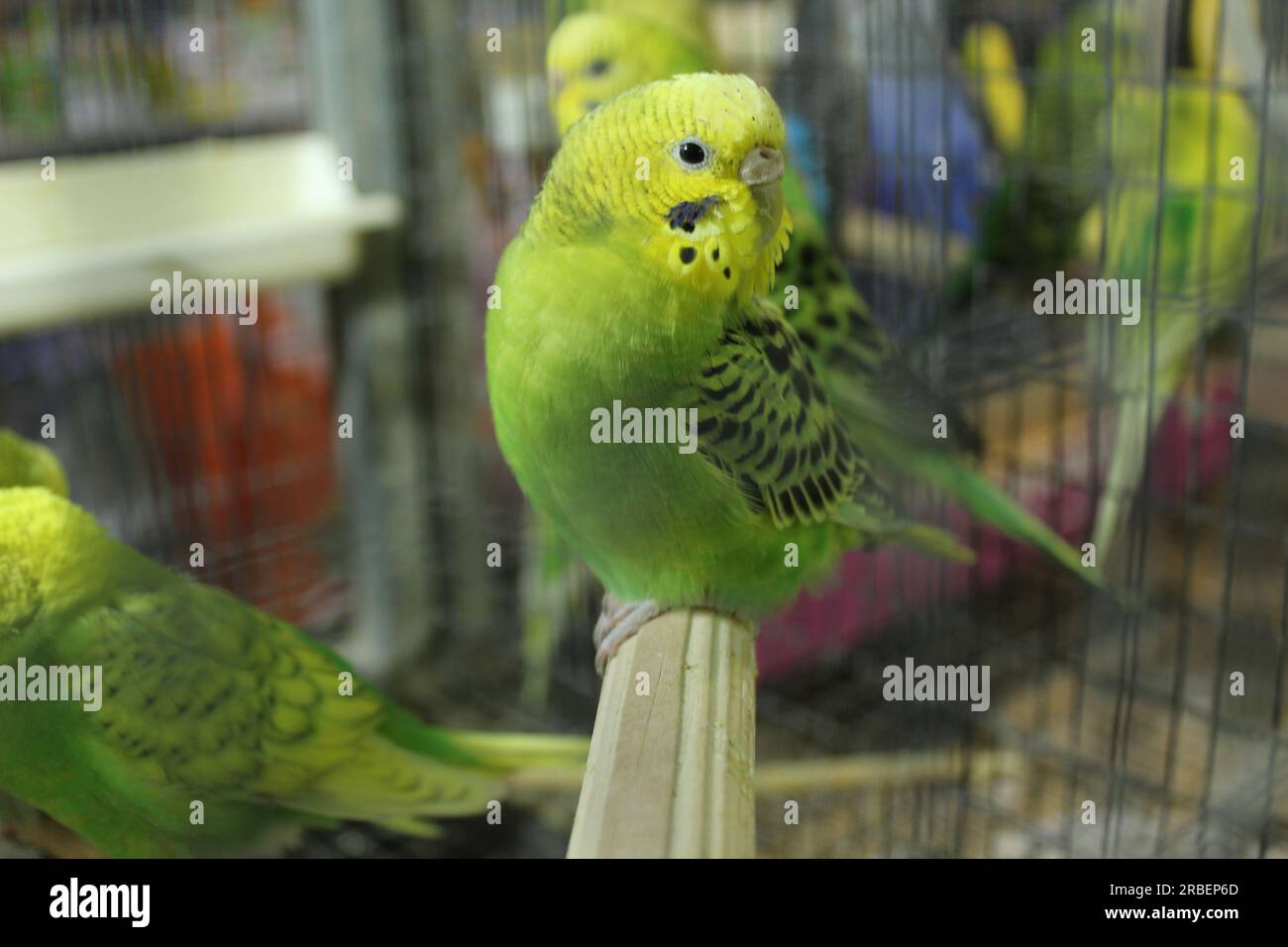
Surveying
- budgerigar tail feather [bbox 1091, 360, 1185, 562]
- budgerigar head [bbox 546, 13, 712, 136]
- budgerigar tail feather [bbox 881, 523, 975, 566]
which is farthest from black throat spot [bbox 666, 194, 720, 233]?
budgerigar tail feather [bbox 1091, 360, 1185, 562]

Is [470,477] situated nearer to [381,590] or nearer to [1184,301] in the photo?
[381,590]

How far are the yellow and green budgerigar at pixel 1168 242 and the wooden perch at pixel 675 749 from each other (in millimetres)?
559

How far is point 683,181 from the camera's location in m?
0.49

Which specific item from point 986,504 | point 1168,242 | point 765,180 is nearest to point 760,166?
point 765,180

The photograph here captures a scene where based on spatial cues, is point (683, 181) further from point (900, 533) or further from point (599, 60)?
point (900, 533)

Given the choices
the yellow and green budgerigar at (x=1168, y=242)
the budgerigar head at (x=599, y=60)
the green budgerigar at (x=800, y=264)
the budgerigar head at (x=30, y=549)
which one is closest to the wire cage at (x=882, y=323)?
the yellow and green budgerigar at (x=1168, y=242)

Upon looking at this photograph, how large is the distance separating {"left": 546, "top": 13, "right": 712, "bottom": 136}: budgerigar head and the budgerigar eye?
0.54 feet

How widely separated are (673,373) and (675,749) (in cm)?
18

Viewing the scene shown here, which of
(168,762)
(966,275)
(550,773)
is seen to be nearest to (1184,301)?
(966,275)

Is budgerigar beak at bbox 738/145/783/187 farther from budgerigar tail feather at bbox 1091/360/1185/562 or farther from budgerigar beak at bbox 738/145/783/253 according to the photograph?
budgerigar tail feather at bbox 1091/360/1185/562

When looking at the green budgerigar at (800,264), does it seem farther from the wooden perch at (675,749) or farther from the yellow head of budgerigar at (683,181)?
the wooden perch at (675,749)

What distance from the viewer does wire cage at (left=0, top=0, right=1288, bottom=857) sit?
1197 mm

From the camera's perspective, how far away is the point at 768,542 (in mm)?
656
